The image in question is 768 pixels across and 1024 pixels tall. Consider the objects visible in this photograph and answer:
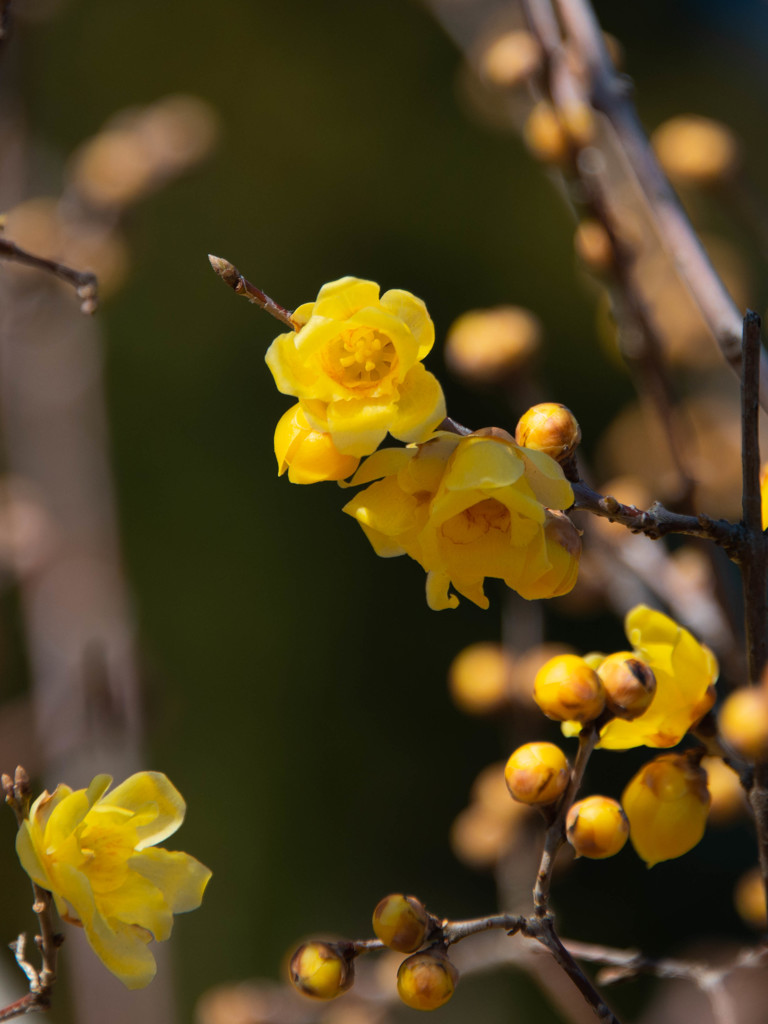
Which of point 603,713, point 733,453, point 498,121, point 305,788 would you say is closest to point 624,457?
point 733,453

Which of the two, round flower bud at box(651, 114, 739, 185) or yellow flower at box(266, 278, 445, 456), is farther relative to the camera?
round flower bud at box(651, 114, 739, 185)

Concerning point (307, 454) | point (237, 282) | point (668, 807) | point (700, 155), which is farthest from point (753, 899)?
point (700, 155)

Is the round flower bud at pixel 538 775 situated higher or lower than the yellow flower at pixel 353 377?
lower

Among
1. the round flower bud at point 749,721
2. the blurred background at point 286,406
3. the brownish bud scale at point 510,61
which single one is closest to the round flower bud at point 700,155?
the brownish bud scale at point 510,61

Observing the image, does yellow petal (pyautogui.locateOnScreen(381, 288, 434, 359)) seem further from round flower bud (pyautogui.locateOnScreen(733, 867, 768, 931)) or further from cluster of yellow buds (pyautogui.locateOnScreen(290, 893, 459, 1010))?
round flower bud (pyautogui.locateOnScreen(733, 867, 768, 931))

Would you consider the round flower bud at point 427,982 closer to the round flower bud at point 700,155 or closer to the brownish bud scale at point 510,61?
the brownish bud scale at point 510,61

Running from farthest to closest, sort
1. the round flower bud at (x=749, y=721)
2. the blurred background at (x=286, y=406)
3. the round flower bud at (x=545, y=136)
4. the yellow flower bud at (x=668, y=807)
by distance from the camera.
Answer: the blurred background at (x=286, y=406), the round flower bud at (x=545, y=136), the yellow flower bud at (x=668, y=807), the round flower bud at (x=749, y=721)

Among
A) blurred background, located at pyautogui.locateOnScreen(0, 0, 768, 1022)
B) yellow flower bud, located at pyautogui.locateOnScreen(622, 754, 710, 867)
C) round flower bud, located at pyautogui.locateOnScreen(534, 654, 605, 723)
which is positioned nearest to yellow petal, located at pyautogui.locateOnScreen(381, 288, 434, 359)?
round flower bud, located at pyautogui.locateOnScreen(534, 654, 605, 723)

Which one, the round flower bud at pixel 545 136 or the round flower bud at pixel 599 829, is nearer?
the round flower bud at pixel 599 829
